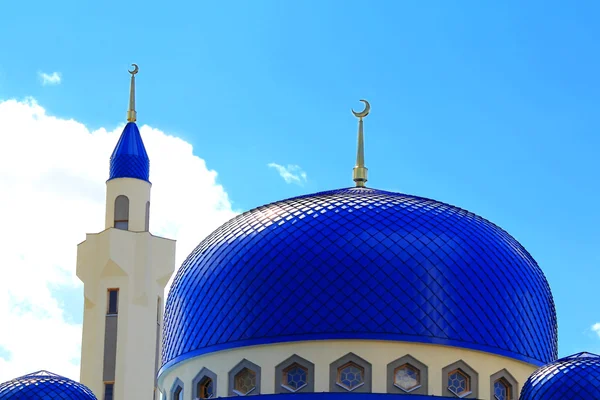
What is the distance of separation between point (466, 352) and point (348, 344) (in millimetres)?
1733

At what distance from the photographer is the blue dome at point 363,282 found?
2062cm

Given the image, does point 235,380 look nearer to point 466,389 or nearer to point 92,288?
point 466,389

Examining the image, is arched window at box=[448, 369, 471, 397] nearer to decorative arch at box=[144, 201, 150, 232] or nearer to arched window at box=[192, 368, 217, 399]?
arched window at box=[192, 368, 217, 399]

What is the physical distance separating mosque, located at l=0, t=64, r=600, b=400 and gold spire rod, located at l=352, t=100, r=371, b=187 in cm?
116

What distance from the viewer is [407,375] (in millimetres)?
20328

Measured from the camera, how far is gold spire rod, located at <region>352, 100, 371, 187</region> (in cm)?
2420

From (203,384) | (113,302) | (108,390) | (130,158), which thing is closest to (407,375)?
(203,384)

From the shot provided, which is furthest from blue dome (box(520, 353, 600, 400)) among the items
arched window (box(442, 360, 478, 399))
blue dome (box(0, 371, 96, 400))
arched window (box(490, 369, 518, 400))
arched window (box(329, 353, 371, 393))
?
blue dome (box(0, 371, 96, 400))

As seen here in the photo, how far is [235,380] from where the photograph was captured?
68.2 feet

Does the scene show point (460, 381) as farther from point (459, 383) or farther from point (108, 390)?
point (108, 390)

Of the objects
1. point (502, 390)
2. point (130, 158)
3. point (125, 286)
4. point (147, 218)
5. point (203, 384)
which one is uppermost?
point (130, 158)

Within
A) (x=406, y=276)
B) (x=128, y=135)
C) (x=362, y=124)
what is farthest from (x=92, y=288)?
(x=406, y=276)

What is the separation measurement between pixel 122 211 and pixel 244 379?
6913 millimetres

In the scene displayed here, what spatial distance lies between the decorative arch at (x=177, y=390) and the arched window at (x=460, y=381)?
13.5 feet
